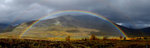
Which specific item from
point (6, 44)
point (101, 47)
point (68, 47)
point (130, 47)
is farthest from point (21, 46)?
point (130, 47)

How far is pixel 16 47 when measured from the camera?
2077 cm

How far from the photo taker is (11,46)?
2128cm

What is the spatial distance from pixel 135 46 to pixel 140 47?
1381 mm

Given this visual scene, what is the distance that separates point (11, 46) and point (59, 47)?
7.56 metres

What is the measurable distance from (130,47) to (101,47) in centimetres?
523

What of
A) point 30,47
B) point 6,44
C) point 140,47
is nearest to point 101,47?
point 140,47

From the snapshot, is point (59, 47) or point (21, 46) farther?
point (59, 47)

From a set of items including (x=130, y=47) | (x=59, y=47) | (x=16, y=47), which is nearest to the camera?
(x=16, y=47)

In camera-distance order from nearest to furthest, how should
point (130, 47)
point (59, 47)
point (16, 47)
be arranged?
point (16, 47) → point (59, 47) → point (130, 47)

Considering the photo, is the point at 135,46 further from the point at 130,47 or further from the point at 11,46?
the point at 11,46

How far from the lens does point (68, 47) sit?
24609mm

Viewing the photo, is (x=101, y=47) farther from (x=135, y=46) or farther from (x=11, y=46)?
(x=11, y=46)

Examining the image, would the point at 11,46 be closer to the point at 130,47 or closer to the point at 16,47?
the point at 16,47

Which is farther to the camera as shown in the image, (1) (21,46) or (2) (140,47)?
(2) (140,47)
